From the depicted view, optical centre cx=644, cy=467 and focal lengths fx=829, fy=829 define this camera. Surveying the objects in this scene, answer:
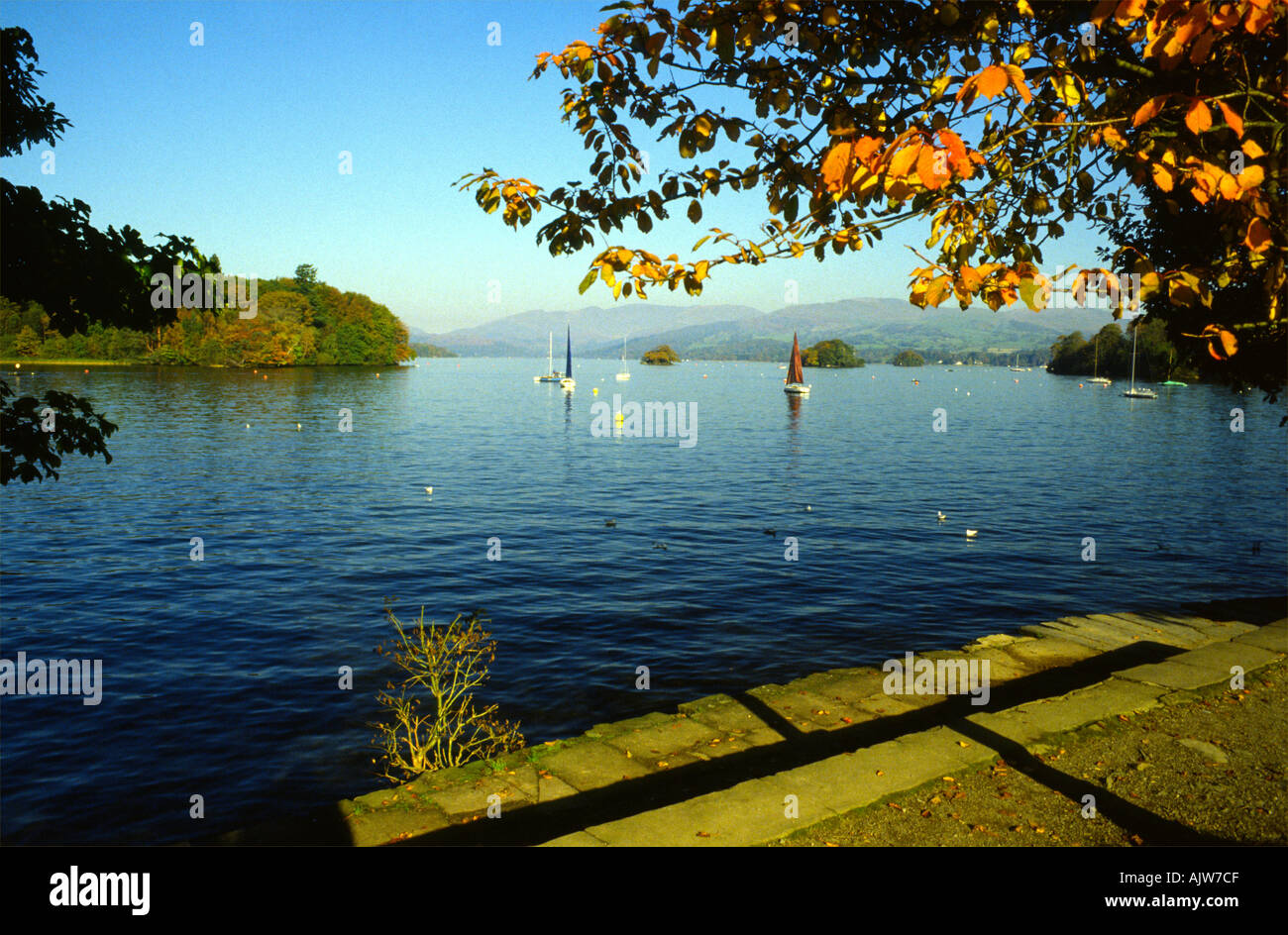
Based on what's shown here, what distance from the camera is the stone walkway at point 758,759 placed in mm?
6164

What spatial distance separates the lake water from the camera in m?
12.2

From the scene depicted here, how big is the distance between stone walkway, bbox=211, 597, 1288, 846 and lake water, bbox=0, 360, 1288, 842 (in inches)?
112

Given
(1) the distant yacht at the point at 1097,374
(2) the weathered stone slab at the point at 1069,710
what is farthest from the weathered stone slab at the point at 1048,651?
(1) the distant yacht at the point at 1097,374

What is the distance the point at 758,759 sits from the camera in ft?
28.6

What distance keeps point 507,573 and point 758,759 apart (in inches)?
557

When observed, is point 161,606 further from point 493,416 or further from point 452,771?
point 493,416

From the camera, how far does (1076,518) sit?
104ft

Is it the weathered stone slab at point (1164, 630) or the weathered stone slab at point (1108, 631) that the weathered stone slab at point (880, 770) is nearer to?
the weathered stone slab at point (1108, 631)

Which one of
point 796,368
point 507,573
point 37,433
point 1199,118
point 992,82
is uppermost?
point 796,368

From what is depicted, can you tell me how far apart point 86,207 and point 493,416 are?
7325 cm

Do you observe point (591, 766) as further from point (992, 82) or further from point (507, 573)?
point (507, 573)

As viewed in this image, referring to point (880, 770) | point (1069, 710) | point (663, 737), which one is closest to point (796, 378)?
point (663, 737)

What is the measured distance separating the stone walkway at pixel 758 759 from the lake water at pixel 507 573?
9.34 ft
